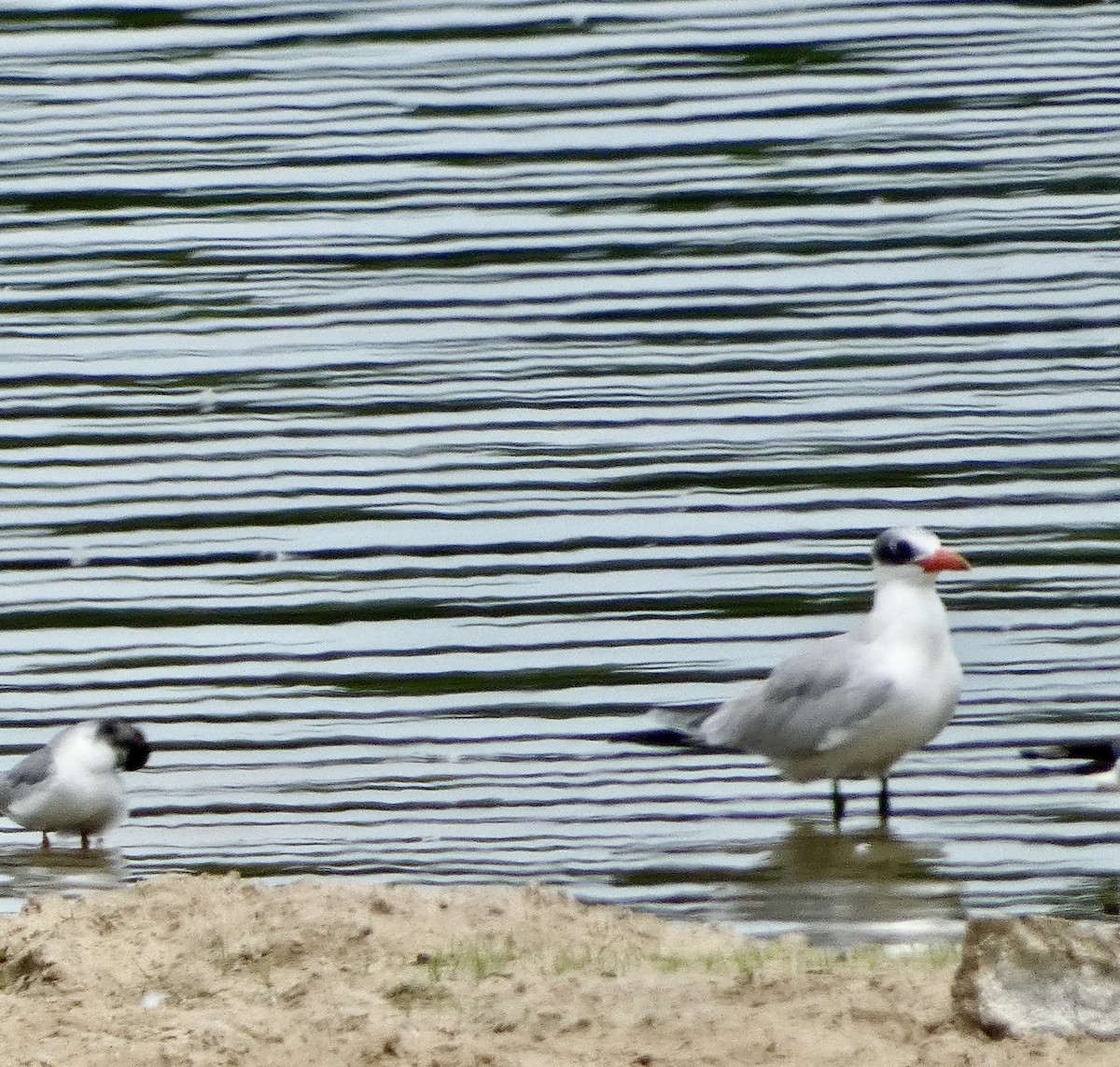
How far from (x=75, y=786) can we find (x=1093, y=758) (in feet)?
8.47

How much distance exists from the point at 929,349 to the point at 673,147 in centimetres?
232

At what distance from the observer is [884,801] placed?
690 cm

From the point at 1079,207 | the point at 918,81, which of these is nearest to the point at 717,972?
the point at 1079,207

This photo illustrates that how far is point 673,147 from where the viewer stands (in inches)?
465

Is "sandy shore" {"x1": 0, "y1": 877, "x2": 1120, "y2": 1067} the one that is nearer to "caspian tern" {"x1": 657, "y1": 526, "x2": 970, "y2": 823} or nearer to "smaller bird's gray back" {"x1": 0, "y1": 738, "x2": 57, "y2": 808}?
"smaller bird's gray back" {"x1": 0, "y1": 738, "x2": 57, "y2": 808}

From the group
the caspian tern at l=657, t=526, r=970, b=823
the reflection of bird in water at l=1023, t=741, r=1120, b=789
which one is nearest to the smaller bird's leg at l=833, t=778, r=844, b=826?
the caspian tern at l=657, t=526, r=970, b=823

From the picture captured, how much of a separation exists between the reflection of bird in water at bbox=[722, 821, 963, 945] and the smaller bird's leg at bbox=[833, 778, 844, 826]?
14 cm

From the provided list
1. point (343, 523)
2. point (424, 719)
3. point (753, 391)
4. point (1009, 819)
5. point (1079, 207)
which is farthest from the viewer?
point (1079, 207)

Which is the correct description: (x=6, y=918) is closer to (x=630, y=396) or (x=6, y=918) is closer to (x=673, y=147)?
(x=630, y=396)

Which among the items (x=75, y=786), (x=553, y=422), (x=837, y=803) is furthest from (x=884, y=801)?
(x=553, y=422)

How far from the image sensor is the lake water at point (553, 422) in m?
6.79

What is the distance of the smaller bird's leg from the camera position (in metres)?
6.88

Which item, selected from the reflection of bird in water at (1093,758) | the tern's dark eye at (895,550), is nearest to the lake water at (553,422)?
the reflection of bird in water at (1093,758)

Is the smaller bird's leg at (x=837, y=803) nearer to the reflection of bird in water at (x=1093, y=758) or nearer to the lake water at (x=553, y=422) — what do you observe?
the lake water at (x=553, y=422)
